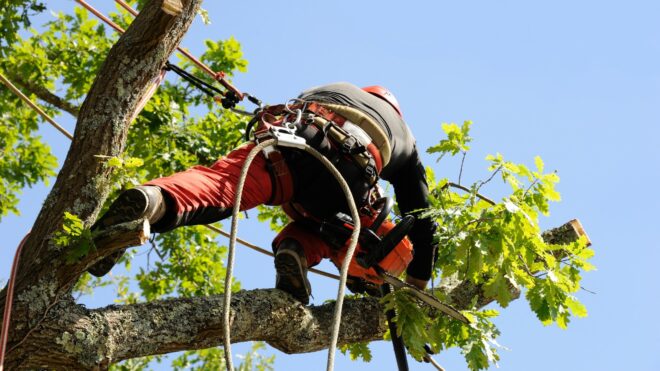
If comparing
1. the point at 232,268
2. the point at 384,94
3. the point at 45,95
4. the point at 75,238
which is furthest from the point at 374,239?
the point at 45,95

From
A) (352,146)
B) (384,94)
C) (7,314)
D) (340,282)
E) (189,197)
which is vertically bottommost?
(7,314)

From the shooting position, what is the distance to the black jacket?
179 inches

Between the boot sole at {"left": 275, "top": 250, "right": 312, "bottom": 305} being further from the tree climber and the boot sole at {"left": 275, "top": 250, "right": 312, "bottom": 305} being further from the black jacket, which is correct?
the black jacket

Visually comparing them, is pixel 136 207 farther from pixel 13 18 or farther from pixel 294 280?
pixel 13 18

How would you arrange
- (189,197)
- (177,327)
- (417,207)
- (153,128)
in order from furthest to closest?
(153,128) < (417,207) < (177,327) < (189,197)

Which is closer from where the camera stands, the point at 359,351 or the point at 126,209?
the point at 126,209

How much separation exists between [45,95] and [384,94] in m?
4.90

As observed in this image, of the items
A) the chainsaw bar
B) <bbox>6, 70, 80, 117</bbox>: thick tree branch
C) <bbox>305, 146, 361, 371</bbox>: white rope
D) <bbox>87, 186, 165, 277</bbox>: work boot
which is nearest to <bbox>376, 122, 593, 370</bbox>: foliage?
the chainsaw bar

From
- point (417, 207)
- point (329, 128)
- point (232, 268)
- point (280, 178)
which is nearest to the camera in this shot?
point (232, 268)

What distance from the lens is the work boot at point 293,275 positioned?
461cm

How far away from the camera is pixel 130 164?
393 cm

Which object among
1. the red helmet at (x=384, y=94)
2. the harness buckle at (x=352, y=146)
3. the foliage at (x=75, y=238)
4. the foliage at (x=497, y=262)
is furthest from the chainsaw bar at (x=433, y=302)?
the foliage at (x=75, y=238)

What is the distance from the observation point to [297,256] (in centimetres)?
468

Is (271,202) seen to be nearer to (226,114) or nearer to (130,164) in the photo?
(130,164)
